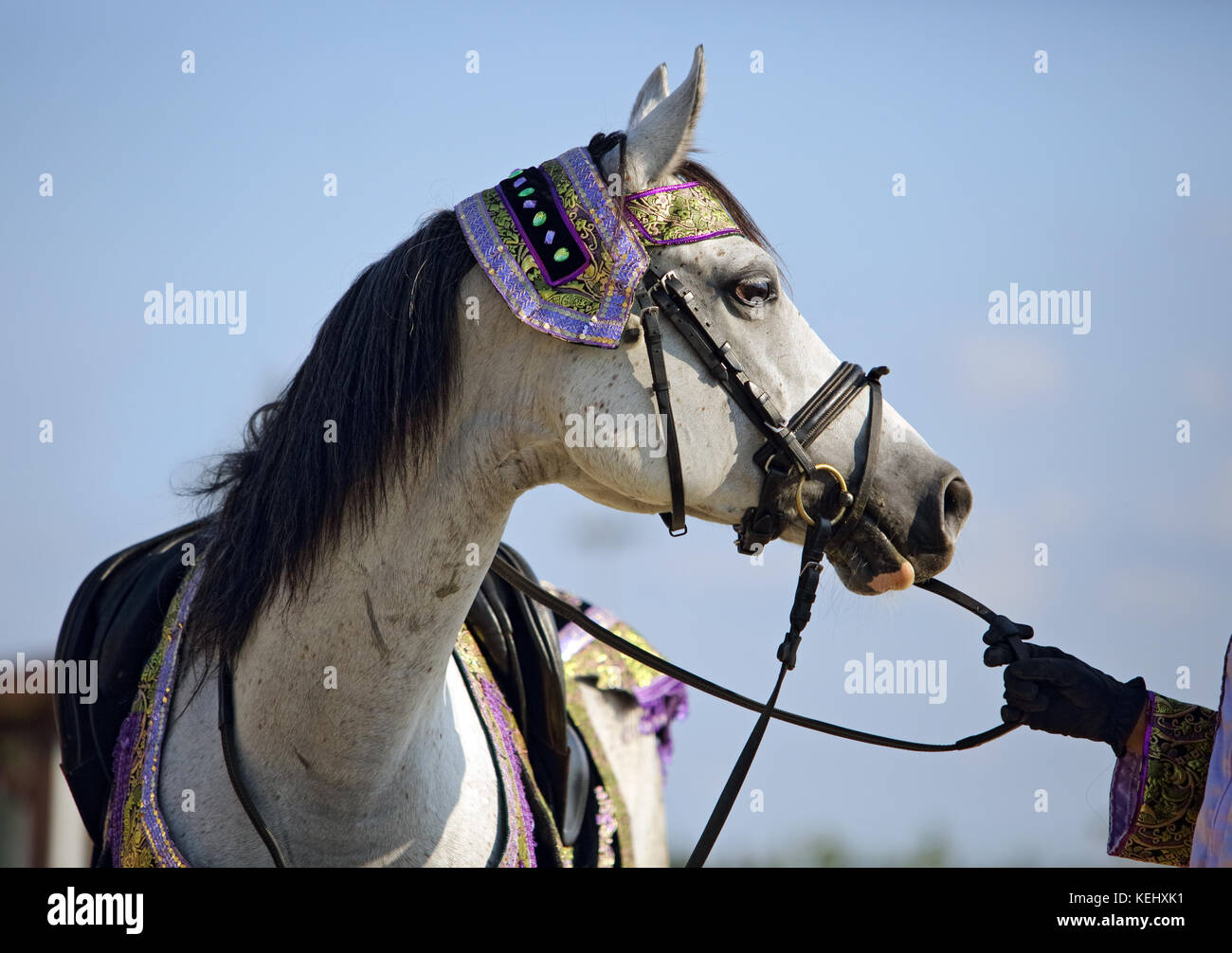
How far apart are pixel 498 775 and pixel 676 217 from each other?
1.56 meters

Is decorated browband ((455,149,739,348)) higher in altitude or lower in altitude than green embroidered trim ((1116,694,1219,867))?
higher

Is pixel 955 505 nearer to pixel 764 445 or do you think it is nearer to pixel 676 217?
pixel 764 445

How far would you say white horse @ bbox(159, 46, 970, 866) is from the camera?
2443mm

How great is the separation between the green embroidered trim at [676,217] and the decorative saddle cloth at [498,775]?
1.42 meters

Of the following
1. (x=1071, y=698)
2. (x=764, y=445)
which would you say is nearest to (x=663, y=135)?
(x=764, y=445)

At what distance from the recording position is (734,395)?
2.51 metres

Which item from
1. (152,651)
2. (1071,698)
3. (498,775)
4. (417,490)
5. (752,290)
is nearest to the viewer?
(417,490)

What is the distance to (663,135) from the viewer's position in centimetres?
252

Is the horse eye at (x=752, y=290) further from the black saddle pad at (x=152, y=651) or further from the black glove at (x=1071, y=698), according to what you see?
the black saddle pad at (x=152, y=651)

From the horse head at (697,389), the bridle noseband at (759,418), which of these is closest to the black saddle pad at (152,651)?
the horse head at (697,389)

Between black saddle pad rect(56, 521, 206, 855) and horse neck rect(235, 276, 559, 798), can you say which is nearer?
horse neck rect(235, 276, 559, 798)

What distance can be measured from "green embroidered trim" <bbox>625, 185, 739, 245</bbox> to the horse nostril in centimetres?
78

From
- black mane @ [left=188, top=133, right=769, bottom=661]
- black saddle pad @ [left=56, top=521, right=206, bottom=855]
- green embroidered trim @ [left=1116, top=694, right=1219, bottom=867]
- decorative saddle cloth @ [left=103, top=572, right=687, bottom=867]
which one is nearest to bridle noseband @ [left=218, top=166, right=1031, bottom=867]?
black mane @ [left=188, top=133, right=769, bottom=661]

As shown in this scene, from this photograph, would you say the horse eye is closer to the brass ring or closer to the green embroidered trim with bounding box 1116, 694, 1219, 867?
the brass ring
